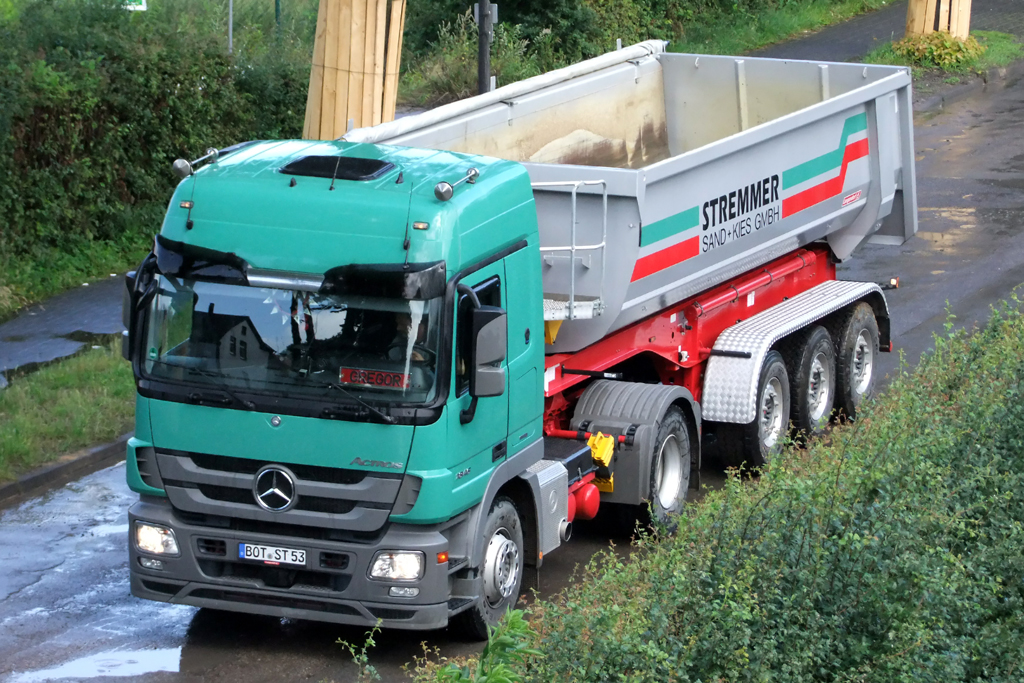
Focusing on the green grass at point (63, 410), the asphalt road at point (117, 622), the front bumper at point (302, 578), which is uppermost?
the front bumper at point (302, 578)

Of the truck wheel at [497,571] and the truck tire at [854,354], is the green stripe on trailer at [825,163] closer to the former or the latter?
the truck tire at [854,354]

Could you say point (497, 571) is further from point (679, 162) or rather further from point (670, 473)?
point (679, 162)

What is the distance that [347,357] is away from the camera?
7.09 m

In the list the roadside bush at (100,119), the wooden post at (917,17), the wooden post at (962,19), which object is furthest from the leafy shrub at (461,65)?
the wooden post at (962,19)

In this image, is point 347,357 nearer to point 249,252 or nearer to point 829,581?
point 249,252

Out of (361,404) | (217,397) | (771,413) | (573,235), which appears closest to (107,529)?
(217,397)

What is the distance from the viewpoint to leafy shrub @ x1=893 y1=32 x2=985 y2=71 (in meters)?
25.5

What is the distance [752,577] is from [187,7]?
14.1m

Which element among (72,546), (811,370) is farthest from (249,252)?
(811,370)

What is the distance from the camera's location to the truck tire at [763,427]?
34.1 feet

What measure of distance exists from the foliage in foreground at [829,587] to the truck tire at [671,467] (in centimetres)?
150

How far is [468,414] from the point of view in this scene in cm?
722

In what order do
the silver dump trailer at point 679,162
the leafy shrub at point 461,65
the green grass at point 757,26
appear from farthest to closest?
the green grass at point 757,26
the leafy shrub at point 461,65
the silver dump trailer at point 679,162

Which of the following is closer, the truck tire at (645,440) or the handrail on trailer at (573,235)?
the handrail on trailer at (573,235)
